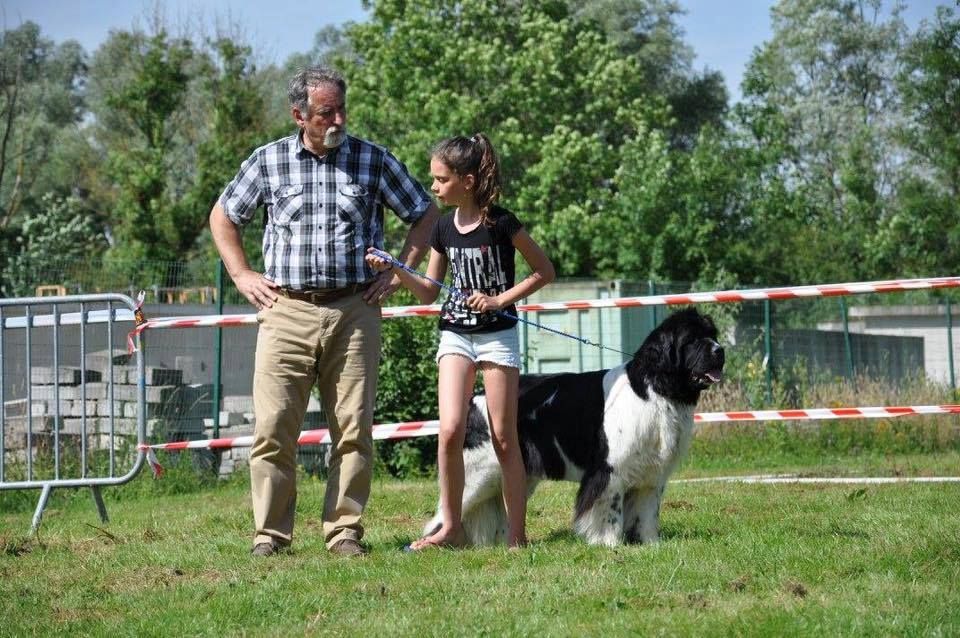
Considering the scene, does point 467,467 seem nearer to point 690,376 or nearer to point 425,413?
point 690,376

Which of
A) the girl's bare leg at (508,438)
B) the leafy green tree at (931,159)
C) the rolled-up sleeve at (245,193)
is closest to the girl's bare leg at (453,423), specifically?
the girl's bare leg at (508,438)

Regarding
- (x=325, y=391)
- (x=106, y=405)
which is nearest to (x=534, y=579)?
(x=325, y=391)

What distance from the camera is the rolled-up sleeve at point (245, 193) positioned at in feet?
19.8

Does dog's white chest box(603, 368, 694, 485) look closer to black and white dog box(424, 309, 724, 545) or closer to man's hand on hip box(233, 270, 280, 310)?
black and white dog box(424, 309, 724, 545)

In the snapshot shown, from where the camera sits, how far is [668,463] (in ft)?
20.0

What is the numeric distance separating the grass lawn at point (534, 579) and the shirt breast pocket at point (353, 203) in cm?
171

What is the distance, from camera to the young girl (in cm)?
572

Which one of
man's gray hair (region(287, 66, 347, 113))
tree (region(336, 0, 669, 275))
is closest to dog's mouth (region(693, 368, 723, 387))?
man's gray hair (region(287, 66, 347, 113))

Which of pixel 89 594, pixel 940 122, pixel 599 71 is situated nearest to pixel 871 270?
pixel 940 122

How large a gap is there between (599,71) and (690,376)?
30071mm

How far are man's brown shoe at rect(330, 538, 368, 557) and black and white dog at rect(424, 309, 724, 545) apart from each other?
440mm

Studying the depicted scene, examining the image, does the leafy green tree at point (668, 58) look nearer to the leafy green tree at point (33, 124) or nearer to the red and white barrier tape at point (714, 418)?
the leafy green tree at point (33, 124)

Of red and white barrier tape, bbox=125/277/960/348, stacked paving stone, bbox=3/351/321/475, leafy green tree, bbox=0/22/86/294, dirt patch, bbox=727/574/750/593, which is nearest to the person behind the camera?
dirt patch, bbox=727/574/750/593

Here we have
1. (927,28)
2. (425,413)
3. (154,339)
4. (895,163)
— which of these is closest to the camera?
(425,413)
